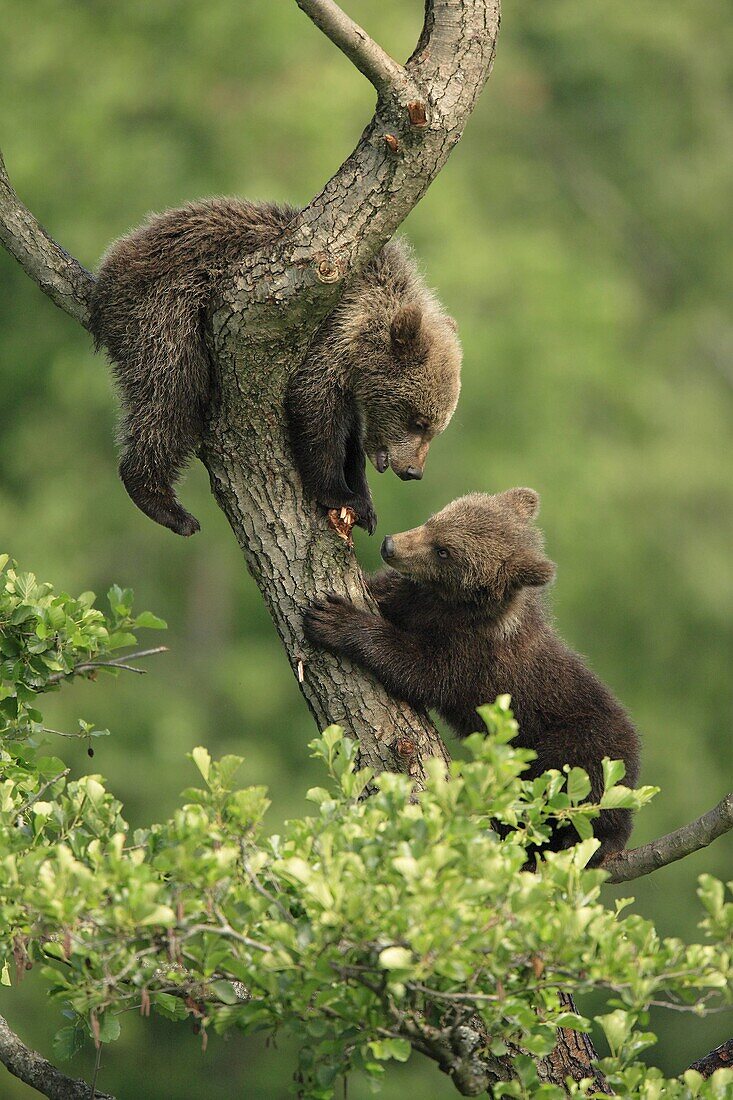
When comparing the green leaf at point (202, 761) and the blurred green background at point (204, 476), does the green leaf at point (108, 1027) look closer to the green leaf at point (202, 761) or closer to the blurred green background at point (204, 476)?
the green leaf at point (202, 761)

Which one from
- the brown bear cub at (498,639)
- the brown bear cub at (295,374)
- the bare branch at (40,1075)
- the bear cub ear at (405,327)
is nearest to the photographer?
the bare branch at (40,1075)

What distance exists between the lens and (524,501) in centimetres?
505

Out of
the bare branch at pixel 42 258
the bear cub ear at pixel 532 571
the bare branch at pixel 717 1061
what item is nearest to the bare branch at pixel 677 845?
the bare branch at pixel 717 1061

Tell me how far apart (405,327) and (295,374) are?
746 millimetres

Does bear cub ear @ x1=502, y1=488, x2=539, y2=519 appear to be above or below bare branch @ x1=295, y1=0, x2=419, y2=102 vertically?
above

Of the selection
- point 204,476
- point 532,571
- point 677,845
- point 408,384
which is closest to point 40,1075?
point 677,845

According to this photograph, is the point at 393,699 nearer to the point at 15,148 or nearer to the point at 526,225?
the point at 15,148

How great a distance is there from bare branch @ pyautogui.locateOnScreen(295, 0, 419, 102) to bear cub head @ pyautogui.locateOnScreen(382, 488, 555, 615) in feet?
5.22

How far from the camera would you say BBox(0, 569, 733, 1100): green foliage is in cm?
247

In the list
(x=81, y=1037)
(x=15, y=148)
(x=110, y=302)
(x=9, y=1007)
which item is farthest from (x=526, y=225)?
(x=81, y=1037)

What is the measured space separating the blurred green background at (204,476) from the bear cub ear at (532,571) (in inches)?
257

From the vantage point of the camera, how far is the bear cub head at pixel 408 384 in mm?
4953

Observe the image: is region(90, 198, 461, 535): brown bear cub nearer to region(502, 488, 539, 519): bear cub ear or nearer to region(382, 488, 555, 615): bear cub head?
region(382, 488, 555, 615): bear cub head

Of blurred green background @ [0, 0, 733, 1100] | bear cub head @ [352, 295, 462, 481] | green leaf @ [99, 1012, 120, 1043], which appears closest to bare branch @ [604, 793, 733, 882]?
green leaf @ [99, 1012, 120, 1043]
